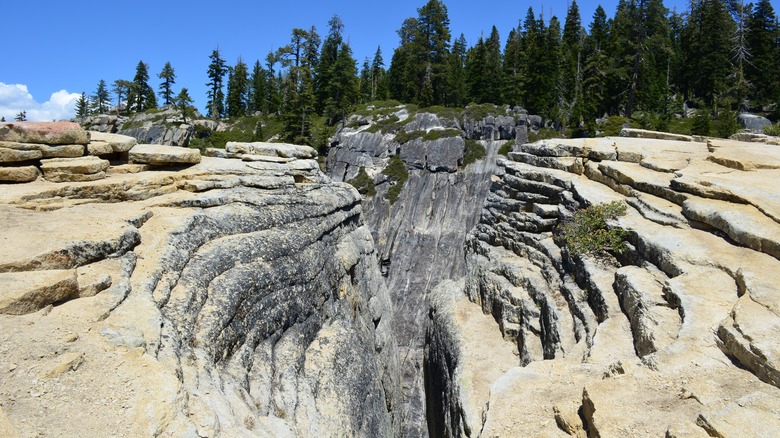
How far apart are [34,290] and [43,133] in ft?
29.7

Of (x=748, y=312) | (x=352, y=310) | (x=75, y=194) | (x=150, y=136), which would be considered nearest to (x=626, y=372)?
(x=748, y=312)

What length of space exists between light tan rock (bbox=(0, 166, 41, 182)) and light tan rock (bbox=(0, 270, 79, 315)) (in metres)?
7.13

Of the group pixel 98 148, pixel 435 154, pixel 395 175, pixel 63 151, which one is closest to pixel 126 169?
pixel 98 148

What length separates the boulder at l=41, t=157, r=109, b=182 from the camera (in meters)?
14.5

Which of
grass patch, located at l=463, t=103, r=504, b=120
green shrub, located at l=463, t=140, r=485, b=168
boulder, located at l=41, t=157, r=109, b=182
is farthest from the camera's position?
grass patch, located at l=463, t=103, r=504, b=120

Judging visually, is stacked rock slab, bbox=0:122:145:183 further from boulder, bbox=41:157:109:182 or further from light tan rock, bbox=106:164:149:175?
light tan rock, bbox=106:164:149:175

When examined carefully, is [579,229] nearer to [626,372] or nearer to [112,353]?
[626,372]

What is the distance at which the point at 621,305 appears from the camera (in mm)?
12062

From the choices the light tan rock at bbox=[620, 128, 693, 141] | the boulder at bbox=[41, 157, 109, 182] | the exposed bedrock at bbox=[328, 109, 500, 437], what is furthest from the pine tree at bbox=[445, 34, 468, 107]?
the boulder at bbox=[41, 157, 109, 182]

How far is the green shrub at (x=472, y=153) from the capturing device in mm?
52906

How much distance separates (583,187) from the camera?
18.2m

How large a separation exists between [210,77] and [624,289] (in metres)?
88.5

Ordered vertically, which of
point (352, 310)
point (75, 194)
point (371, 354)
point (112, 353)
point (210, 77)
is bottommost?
point (371, 354)

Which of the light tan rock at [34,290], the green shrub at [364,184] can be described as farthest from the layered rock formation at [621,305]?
the green shrub at [364,184]
